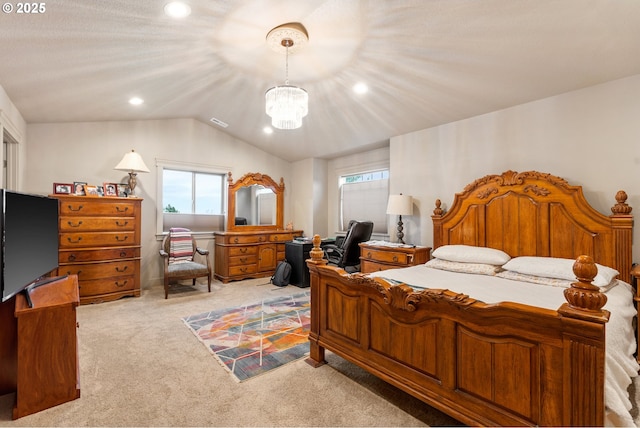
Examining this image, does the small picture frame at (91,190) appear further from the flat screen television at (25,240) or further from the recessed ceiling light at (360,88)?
the recessed ceiling light at (360,88)

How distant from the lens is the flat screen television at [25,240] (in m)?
1.73

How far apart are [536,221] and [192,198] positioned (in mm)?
5061

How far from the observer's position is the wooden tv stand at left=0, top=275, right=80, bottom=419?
5.82 ft

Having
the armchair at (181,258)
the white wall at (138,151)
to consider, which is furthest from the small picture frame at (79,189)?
the armchair at (181,258)

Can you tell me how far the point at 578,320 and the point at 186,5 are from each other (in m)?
2.89

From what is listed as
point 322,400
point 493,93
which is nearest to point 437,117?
point 493,93

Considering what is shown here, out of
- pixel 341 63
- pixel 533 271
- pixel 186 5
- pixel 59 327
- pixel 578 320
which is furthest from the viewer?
pixel 341 63

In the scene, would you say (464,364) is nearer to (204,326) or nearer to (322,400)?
(322,400)

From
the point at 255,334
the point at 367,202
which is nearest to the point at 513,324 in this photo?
the point at 255,334

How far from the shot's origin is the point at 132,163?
4.23 meters

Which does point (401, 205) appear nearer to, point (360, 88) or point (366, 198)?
point (366, 198)

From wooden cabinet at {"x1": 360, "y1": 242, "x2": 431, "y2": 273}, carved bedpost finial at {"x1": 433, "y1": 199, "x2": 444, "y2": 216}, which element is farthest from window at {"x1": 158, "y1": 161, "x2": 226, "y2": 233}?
carved bedpost finial at {"x1": 433, "y1": 199, "x2": 444, "y2": 216}

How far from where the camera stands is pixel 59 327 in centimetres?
188

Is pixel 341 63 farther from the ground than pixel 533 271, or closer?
farther from the ground
